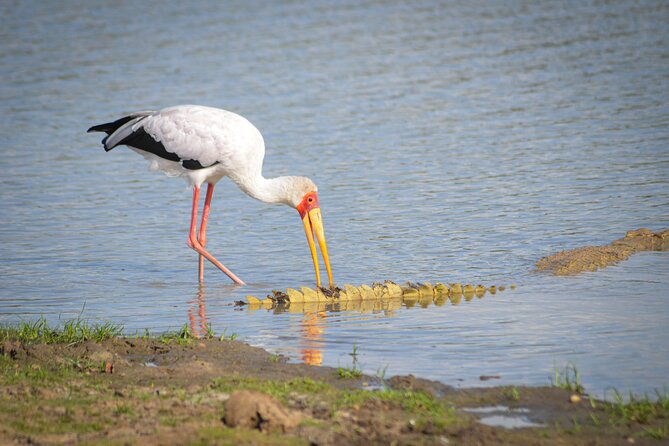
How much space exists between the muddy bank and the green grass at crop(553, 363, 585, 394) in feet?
9.08

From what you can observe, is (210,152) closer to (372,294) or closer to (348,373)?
(372,294)

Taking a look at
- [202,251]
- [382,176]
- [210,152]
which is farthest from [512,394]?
[382,176]

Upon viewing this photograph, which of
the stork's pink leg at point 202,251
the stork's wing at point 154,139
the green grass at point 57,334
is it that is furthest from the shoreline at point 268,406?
the stork's wing at point 154,139

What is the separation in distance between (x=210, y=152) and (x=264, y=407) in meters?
5.33

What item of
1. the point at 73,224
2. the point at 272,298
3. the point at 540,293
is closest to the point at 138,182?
the point at 73,224

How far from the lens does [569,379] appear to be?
19.2 ft

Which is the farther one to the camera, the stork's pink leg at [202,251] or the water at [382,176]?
the stork's pink leg at [202,251]

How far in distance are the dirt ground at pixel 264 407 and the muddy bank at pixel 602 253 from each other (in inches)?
133

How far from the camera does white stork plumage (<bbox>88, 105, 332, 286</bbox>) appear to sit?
32.0ft

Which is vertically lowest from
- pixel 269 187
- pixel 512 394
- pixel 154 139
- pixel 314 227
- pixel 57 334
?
pixel 512 394

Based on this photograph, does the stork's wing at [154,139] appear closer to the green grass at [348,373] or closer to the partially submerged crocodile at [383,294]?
the partially submerged crocodile at [383,294]

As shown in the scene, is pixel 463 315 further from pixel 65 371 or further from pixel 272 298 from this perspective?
pixel 65 371

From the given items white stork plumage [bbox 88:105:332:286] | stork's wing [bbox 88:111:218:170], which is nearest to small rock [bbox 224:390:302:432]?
white stork plumage [bbox 88:105:332:286]

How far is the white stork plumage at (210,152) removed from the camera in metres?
9.74
